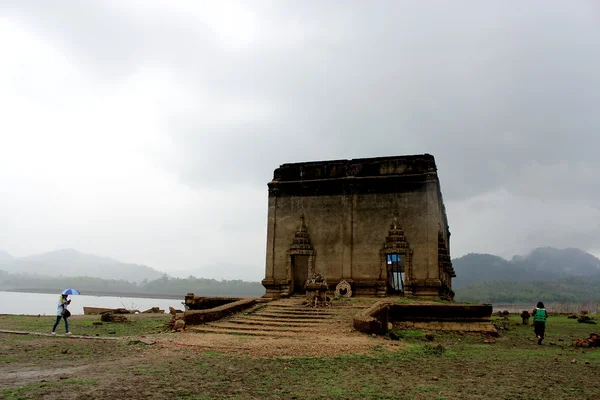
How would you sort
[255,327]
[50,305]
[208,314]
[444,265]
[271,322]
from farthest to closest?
1. [50,305]
2. [444,265]
3. [208,314]
4. [271,322]
5. [255,327]

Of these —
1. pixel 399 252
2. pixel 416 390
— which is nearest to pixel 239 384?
pixel 416 390

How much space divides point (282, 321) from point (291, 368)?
6820 mm

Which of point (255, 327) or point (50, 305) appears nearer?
point (255, 327)

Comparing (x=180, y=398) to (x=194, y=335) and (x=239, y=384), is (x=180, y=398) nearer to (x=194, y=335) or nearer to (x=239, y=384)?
(x=239, y=384)

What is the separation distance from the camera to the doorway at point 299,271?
2303 centimetres

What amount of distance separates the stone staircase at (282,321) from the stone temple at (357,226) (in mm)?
3200

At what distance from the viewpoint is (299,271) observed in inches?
911

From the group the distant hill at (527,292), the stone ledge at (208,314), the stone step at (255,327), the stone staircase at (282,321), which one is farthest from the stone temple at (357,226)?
the distant hill at (527,292)

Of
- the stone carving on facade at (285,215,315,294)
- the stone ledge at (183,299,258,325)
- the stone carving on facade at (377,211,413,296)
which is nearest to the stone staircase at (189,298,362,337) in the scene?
the stone ledge at (183,299,258,325)

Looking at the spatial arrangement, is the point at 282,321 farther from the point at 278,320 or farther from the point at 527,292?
the point at 527,292

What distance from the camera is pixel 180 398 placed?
647 centimetres

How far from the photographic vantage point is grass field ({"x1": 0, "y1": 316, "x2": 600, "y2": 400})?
6969 mm

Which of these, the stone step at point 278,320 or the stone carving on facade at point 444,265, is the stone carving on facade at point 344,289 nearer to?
the stone carving on facade at point 444,265

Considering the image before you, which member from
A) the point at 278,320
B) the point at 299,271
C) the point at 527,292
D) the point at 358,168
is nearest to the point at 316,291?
the point at 278,320
